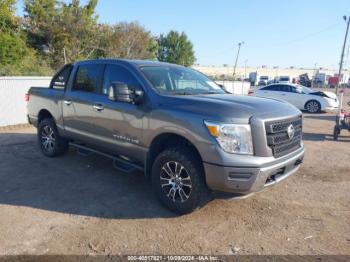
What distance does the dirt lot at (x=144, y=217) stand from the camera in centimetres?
323

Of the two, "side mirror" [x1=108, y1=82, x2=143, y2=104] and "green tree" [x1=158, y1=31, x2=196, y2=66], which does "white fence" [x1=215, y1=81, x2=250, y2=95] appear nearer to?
"side mirror" [x1=108, y1=82, x2=143, y2=104]

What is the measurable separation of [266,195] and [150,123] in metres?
2.10

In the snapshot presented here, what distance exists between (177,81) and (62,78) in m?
2.53

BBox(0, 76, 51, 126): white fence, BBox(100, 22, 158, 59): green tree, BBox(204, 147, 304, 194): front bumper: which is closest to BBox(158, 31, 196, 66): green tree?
BBox(100, 22, 158, 59): green tree

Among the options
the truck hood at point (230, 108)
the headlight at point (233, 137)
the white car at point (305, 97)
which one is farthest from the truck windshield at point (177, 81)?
the white car at point (305, 97)

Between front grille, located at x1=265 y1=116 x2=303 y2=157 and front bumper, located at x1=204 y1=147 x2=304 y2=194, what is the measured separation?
0.18 m

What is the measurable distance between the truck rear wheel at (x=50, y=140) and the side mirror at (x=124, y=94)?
2381 mm

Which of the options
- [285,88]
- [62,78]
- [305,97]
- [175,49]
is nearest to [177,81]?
[62,78]

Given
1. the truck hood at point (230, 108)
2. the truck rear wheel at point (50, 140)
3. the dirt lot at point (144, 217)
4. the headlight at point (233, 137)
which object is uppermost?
the truck hood at point (230, 108)

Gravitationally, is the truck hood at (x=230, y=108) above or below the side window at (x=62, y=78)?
below

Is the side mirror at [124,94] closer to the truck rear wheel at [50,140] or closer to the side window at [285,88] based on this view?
the truck rear wheel at [50,140]

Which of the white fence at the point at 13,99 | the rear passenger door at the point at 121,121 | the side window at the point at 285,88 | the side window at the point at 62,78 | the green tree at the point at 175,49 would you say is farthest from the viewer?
the green tree at the point at 175,49

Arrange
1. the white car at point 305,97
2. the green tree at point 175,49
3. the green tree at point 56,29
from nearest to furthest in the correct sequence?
the white car at point 305,97 → the green tree at point 56,29 → the green tree at point 175,49

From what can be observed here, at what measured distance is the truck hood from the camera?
3.40 metres
